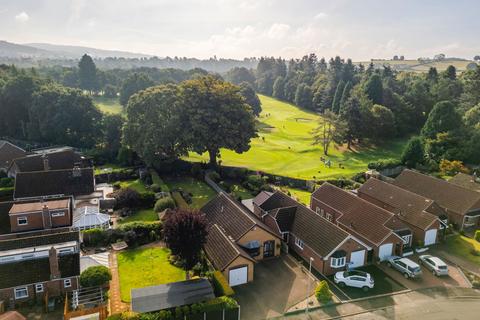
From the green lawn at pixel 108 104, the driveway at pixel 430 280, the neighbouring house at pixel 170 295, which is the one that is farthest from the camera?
the green lawn at pixel 108 104

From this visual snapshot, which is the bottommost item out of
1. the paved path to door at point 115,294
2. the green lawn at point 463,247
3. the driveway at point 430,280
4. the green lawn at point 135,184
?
the driveway at point 430,280

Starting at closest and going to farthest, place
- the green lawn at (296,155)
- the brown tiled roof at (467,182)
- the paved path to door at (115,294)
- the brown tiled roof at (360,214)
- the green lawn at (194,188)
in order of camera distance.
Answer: the paved path to door at (115,294)
the brown tiled roof at (360,214)
the brown tiled roof at (467,182)
the green lawn at (194,188)
the green lawn at (296,155)

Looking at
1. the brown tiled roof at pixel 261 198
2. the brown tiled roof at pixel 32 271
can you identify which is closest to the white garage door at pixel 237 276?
the brown tiled roof at pixel 32 271

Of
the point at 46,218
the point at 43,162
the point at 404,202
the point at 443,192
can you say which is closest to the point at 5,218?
the point at 46,218

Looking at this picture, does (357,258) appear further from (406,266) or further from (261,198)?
(261,198)

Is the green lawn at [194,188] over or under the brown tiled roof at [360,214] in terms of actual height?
under

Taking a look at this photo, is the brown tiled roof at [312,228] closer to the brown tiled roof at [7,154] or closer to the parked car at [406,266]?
the parked car at [406,266]

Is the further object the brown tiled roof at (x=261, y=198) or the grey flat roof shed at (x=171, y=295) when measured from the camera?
the brown tiled roof at (x=261, y=198)
